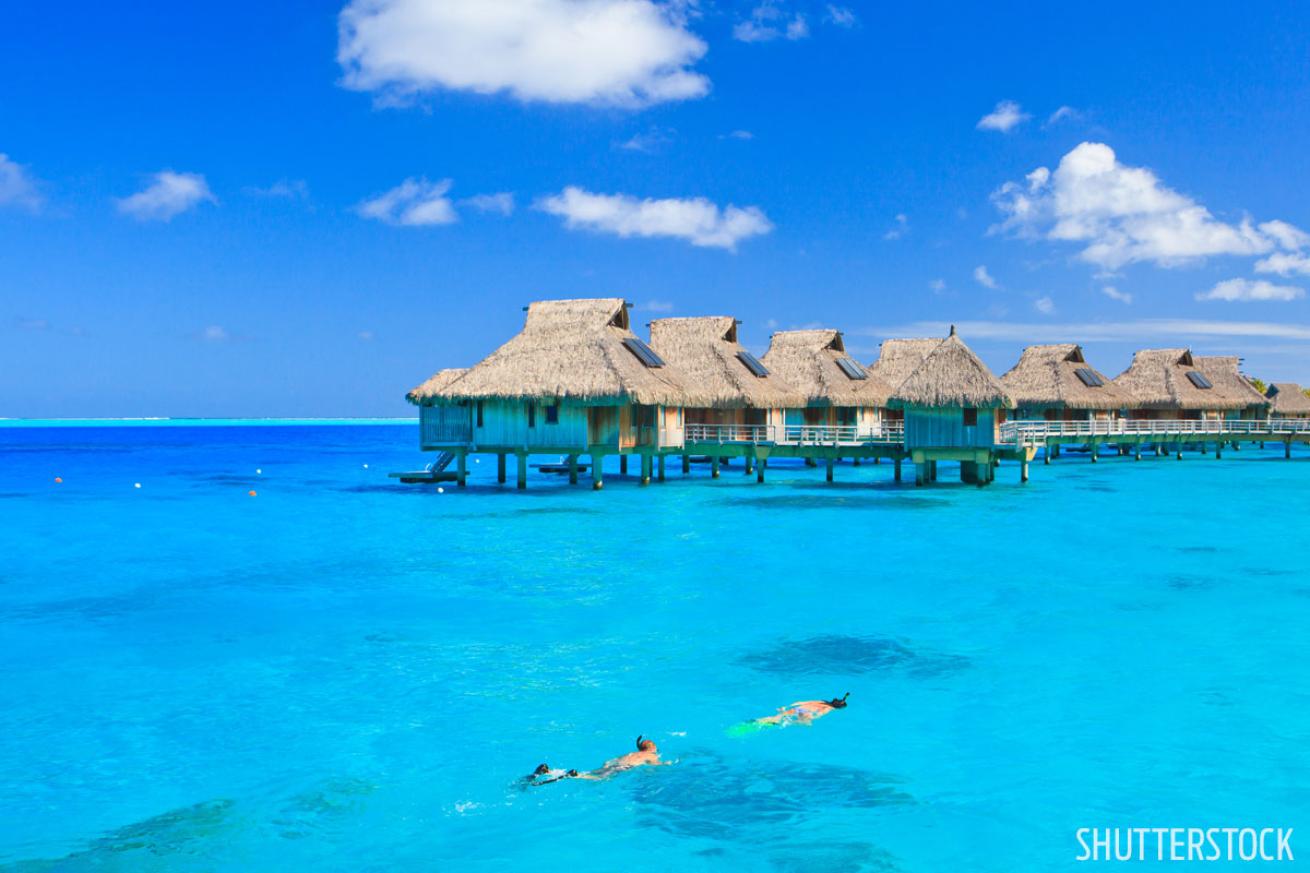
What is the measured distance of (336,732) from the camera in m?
10.4

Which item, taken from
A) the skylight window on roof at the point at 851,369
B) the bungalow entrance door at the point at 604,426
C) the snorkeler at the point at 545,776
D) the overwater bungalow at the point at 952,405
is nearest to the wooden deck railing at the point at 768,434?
the overwater bungalow at the point at 952,405

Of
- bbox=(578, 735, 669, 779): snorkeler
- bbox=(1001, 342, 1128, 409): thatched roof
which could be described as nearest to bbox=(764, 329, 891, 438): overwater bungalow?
bbox=(1001, 342, 1128, 409): thatched roof

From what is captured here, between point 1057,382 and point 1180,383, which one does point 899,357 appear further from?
point 1180,383

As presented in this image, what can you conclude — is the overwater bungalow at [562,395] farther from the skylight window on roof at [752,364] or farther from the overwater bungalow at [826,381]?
the overwater bungalow at [826,381]

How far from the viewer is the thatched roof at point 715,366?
40.6 meters

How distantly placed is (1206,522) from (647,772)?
23.4 meters

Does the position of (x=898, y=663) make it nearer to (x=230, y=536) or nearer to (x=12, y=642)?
(x=12, y=642)

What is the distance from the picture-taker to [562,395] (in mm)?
32906

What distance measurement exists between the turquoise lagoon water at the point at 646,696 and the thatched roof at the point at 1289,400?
5647 centimetres

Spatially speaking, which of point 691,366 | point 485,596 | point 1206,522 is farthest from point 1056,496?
point 485,596

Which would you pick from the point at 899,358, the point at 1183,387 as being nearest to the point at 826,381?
the point at 899,358

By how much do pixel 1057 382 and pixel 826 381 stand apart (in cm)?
1526

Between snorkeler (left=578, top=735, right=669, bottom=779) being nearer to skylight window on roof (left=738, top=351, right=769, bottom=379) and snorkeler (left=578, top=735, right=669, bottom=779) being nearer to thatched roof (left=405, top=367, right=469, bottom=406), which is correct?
thatched roof (left=405, top=367, right=469, bottom=406)

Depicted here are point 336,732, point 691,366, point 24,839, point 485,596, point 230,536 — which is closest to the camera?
point 24,839
